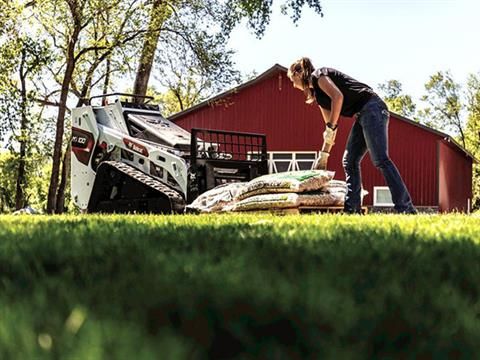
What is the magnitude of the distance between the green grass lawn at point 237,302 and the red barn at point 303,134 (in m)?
29.0

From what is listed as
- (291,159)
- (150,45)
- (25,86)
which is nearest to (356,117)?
(150,45)

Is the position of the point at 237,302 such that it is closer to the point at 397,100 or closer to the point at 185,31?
the point at 185,31

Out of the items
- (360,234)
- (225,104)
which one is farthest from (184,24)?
(360,234)

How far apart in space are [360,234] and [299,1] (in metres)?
14.6

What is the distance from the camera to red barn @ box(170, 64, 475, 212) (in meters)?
31.3

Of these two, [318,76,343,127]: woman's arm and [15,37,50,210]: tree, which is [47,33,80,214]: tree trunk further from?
[318,76,343,127]: woman's arm

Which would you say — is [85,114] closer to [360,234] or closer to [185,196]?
[185,196]

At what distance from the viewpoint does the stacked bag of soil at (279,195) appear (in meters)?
9.24

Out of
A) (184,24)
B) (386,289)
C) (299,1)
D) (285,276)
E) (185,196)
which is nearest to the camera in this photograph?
(386,289)

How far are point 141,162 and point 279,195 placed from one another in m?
3.15

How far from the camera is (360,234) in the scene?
3244 millimetres

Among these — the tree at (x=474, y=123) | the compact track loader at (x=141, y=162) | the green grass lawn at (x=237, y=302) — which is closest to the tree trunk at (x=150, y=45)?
the compact track loader at (x=141, y=162)

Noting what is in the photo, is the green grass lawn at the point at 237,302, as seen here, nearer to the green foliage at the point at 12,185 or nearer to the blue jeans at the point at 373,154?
the blue jeans at the point at 373,154

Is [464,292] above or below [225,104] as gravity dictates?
below
